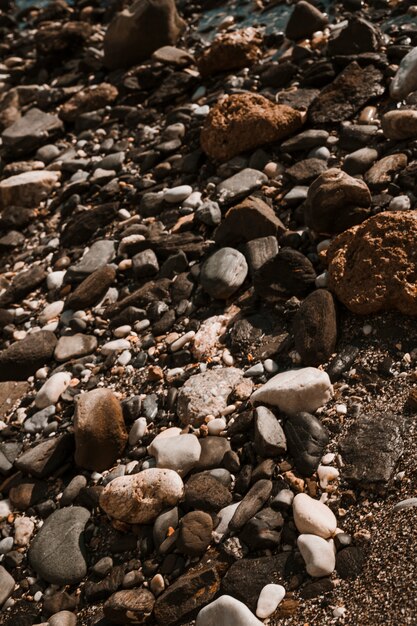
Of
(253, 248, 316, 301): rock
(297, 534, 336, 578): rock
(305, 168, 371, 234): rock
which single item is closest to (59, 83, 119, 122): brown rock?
(305, 168, 371, 234): rock

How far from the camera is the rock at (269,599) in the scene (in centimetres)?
226

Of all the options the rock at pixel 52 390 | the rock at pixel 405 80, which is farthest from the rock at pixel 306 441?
the rock at pixel 405 80

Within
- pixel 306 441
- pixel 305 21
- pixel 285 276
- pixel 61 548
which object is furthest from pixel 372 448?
pixel 305 21

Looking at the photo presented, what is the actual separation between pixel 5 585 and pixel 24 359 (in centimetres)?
127

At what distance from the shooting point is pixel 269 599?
228cm

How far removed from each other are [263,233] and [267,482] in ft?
4.97

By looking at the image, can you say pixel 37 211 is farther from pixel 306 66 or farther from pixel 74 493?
pixel 74 493

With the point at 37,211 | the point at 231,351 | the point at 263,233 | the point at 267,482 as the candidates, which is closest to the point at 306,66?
the point at 263,233

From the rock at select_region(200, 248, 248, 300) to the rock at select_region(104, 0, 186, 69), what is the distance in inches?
126

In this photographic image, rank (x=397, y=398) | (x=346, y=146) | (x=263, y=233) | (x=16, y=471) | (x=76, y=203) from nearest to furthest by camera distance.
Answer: (x=397, y=398) → (x=16, y=471) → (x=263, y=233) → (x=346, y=146) → (x=76, y=203)

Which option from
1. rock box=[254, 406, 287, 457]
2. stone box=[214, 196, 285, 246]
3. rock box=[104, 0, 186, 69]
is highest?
rock box=[104, 0, 186, 69]

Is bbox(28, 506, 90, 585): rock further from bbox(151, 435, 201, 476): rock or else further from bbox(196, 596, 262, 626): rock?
bbox(196, 596, 262, 626): rock

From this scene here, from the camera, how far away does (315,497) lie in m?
2.54

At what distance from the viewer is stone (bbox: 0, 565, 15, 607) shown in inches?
108
